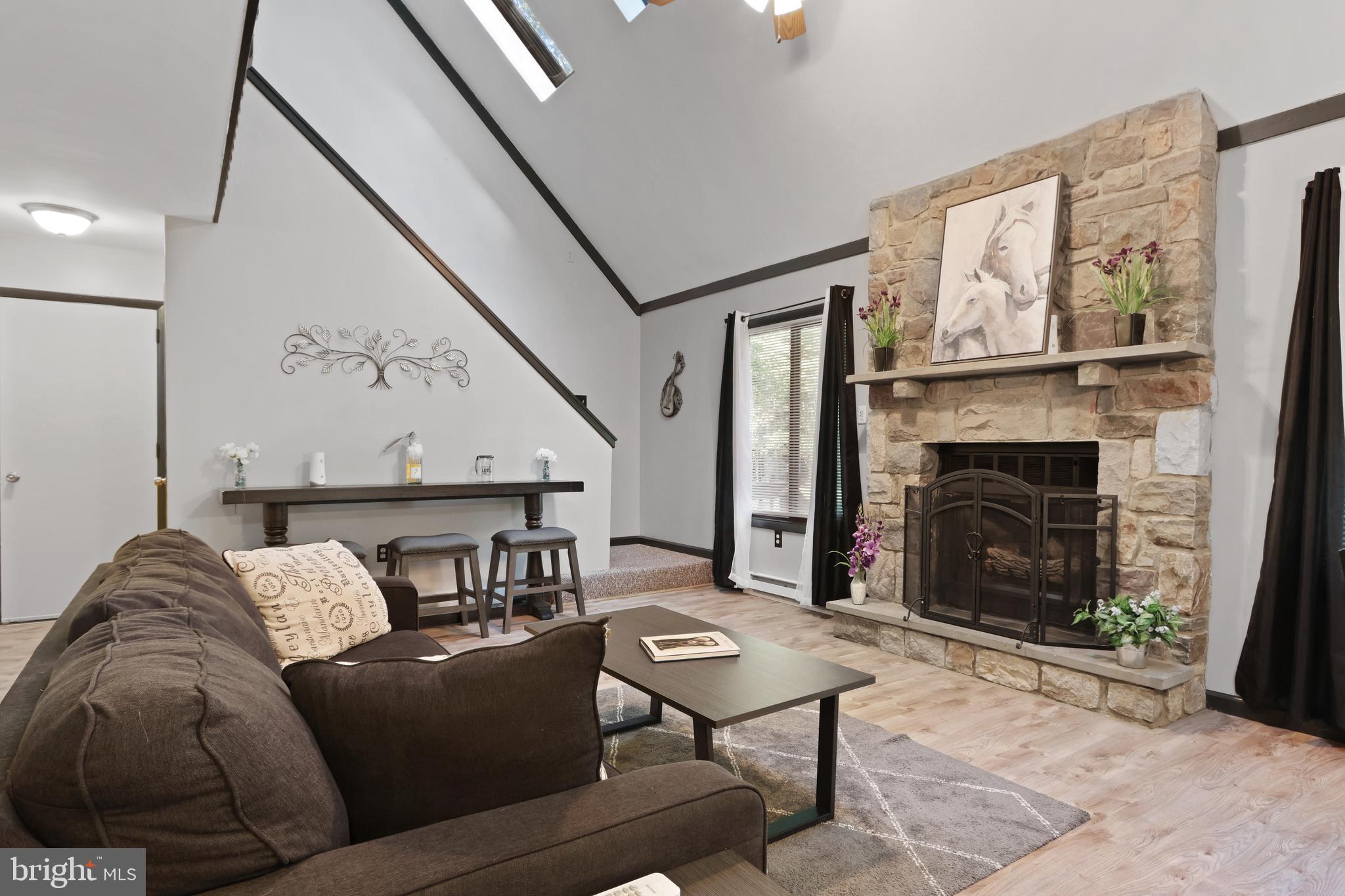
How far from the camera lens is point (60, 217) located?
3854mm

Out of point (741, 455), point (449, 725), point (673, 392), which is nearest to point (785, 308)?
point (741, 455)

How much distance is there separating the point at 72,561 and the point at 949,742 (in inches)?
202

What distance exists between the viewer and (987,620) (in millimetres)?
3750

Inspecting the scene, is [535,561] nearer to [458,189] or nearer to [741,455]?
[741,455]

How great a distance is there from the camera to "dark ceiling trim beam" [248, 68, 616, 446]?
438 cm

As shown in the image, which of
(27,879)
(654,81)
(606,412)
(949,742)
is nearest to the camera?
(27,879)

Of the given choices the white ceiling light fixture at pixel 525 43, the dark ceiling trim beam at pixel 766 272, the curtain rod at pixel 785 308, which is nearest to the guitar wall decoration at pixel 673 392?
the dark ceiling trim beam at pixel 766 272

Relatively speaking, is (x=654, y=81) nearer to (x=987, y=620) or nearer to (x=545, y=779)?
(x=987, y=620)

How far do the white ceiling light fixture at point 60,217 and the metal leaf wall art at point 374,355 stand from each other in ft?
3.71

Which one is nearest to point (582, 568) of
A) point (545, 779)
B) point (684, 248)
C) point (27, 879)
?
point (684, 248)

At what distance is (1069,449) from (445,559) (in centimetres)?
357

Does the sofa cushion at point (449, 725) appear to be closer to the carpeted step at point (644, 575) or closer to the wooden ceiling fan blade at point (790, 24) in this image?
the wooden ceiling fan blade at point (790, 24)

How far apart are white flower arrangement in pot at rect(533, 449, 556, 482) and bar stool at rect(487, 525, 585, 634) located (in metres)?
0.46

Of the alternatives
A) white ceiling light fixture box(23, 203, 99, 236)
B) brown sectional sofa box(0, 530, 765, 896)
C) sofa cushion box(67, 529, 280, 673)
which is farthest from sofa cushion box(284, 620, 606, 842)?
white ceiling light fixture box(23, 203, 99, 236)
